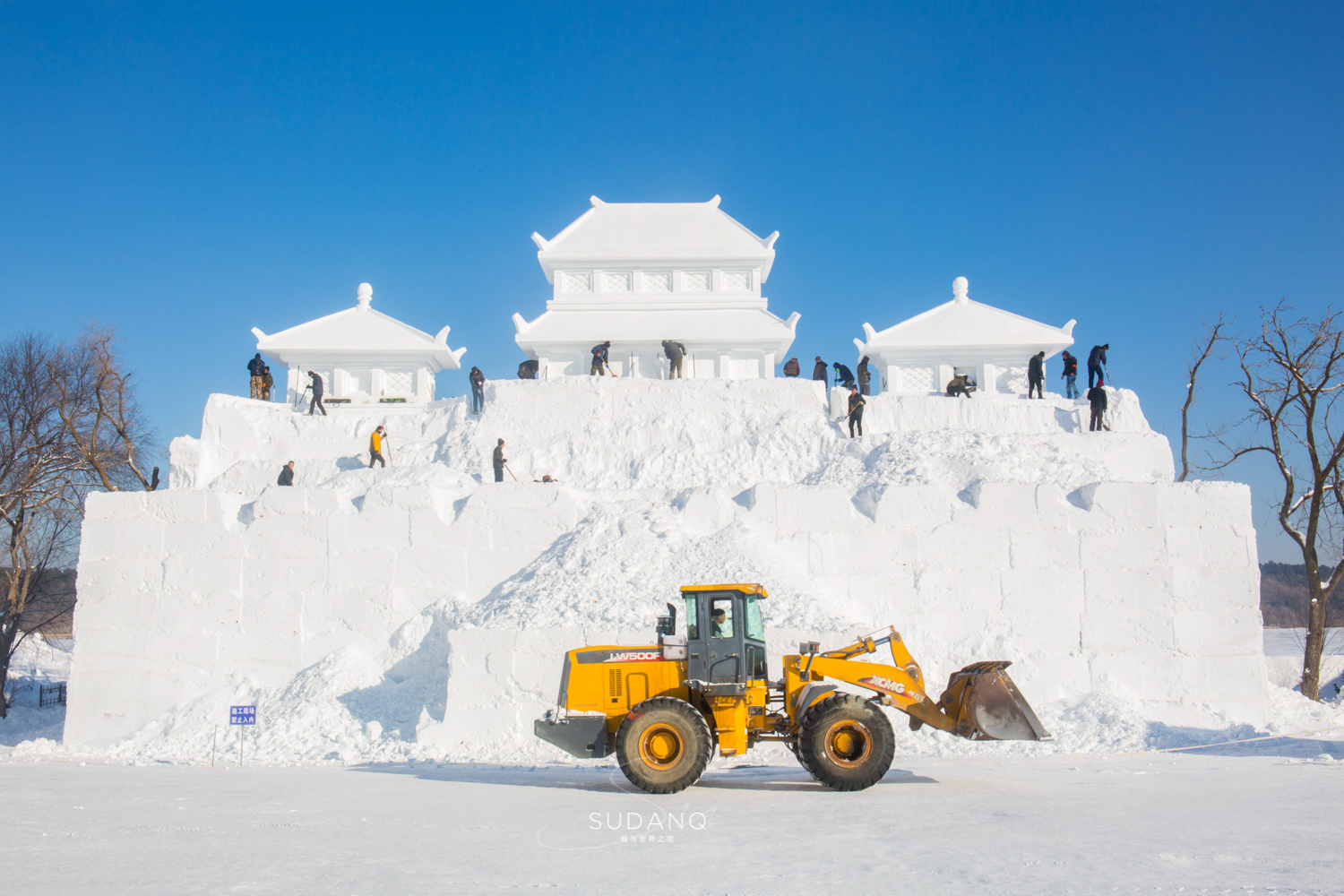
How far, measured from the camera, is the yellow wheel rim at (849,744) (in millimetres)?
8594

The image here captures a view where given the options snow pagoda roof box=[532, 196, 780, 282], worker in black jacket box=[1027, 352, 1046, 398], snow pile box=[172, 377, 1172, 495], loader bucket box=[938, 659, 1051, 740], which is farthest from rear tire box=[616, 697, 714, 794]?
snow pagoda roof box=[532, 196, 780, 282]

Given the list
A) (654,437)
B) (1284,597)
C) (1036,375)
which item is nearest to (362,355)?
(654,437)

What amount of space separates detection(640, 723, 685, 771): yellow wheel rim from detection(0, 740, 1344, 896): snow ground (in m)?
0.36

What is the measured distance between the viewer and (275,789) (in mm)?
9492

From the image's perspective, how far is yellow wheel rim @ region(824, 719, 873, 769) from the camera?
859 centimetres

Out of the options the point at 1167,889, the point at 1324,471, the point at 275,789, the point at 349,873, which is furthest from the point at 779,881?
the point at 1324,471

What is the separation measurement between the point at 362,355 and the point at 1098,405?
19.9 metres

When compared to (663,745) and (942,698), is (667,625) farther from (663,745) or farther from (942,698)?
(942,698)

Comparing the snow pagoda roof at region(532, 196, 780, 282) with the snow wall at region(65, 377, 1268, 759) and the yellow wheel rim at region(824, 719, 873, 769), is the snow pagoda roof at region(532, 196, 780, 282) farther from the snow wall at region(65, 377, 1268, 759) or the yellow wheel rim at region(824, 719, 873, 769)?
the yellow wheel rim at region(824, 719, 873, 769)

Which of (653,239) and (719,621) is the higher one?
(653,239)

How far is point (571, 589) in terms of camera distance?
14602 millimetres

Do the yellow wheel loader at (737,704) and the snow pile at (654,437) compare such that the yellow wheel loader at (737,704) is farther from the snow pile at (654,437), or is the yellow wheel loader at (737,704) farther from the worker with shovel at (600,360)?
the worker with shovel at (600,360)

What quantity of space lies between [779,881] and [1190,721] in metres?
11.4

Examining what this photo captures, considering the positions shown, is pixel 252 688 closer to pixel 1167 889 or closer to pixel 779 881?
pixel 779 881
